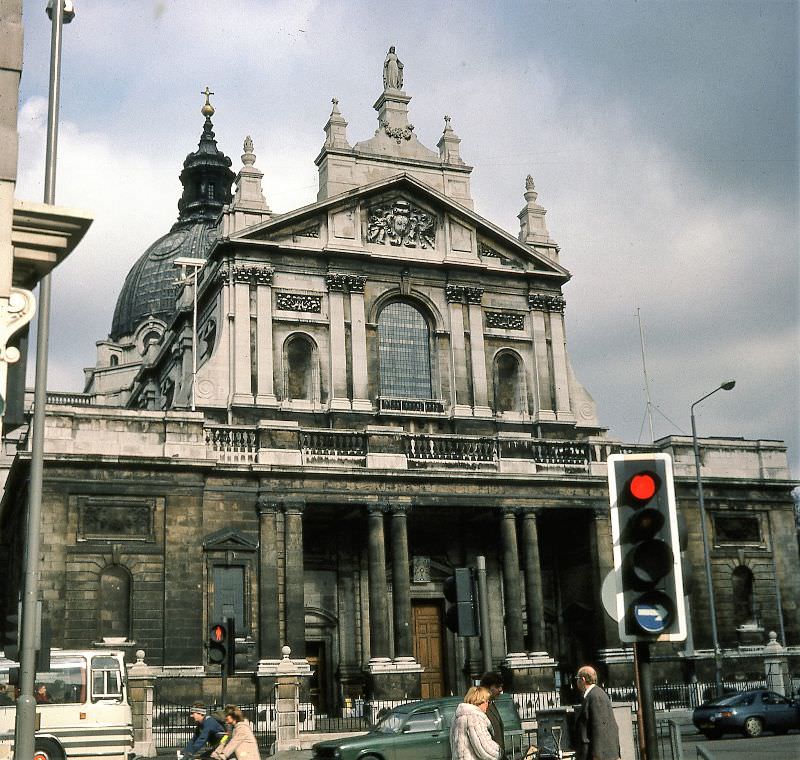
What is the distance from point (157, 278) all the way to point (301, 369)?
4098cm

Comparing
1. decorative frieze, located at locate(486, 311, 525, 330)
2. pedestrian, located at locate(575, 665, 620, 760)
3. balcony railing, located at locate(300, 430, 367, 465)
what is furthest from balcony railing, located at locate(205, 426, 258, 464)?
pedestrian, located at locate(575, 665, 620, 760)

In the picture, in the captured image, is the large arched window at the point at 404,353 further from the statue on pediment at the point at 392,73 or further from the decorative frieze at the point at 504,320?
the statue on pediment at the point at 392,73

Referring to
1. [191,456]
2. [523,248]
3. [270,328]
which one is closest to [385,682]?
[191,456]

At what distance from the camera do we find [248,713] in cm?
3216

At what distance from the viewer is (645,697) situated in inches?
Answer: 325

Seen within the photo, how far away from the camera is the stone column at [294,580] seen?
34000mm

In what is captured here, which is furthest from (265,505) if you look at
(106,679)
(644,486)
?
(644,486)

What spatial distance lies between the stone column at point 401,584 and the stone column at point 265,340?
573 cm

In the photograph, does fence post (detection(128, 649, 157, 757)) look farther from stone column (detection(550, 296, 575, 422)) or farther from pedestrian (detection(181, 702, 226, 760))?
stone column (detection(550, 296, 575, 422))

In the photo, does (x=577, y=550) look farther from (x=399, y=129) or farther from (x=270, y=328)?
(x=399, y=129)

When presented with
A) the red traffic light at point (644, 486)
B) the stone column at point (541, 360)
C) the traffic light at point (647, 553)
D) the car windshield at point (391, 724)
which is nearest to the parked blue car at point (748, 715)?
the car windshield at point (391, 724)

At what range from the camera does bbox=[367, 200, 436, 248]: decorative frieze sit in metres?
41.1

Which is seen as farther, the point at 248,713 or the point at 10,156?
the point at 248,713

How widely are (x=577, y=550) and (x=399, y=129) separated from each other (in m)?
16.4
